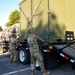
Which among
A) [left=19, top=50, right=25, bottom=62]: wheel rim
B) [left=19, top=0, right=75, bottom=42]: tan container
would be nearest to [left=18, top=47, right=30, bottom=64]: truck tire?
[left=19, top=50, right=25, bottom=62]: wheel rim

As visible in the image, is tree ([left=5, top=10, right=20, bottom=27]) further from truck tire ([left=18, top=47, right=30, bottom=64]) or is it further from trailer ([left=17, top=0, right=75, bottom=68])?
trailer ([left=17, top=0, right=75, bottom=68])

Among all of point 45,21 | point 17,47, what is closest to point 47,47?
point 45,21

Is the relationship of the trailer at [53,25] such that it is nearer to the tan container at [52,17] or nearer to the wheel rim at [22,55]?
the tan container at [52,17]

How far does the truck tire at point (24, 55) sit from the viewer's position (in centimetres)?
853

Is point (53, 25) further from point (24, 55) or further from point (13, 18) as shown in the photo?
point (13, 18)

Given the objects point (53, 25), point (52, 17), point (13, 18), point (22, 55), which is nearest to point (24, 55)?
point (22, 55)

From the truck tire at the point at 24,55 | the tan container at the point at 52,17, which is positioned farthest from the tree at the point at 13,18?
the tan container at the point at 52,17

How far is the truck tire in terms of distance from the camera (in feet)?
28.0

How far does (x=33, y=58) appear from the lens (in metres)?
6.36

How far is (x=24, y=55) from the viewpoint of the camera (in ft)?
28.5

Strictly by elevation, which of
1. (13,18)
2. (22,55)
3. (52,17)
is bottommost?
(22,55)

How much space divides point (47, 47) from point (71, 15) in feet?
6.23

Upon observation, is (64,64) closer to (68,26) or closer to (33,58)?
(68,26)

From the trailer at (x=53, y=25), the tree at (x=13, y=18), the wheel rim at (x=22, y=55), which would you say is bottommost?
the wheel rim at (x=22, y=55)
